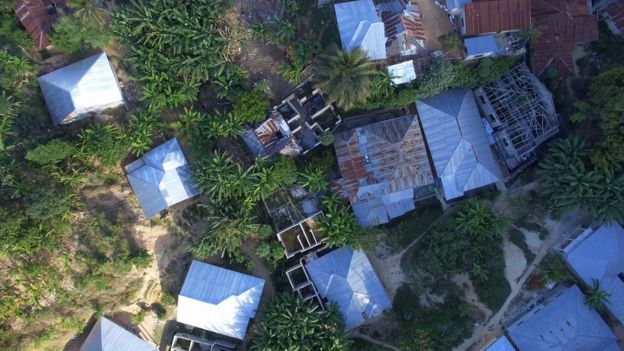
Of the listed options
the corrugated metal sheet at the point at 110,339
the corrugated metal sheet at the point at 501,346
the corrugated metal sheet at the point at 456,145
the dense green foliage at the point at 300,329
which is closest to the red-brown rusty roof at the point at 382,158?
the corrugated metal sheet at the point at 456,145

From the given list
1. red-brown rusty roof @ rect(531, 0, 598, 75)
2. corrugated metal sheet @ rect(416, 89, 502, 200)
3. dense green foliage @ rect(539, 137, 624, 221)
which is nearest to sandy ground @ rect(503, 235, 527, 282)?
dense green foliage @ rect(539, 137, 624, 221)

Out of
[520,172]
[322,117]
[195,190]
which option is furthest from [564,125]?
[195,190]

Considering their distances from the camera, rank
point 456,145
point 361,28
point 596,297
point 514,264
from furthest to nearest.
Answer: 1. point 456,145
2. point 514,264
3. point 596,297
4. point 361,28

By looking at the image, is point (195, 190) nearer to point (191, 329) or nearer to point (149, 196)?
point (149, 196)

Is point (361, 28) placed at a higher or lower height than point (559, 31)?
higher

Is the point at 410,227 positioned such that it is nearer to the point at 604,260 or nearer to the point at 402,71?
the point at 402,71

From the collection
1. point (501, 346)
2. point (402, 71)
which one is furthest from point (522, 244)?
point (402, 71)

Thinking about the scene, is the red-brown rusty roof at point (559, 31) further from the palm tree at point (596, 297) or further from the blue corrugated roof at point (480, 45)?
the palm tree at point (596, 297)
